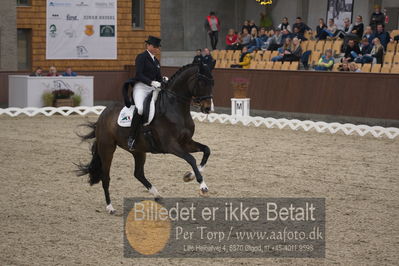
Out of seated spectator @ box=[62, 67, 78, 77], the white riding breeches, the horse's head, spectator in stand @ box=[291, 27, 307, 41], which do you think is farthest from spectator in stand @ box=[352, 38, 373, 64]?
the horse's head

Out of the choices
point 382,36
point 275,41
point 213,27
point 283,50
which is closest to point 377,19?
point 382,36

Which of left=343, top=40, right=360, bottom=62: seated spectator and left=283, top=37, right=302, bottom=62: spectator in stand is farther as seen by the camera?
left=283, top=37, right=302, bottom=62: spectator in stand

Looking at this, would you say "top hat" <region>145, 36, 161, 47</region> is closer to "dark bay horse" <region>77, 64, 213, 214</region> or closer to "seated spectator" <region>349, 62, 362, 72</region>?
"dark bay horse" <region>77, 64, 213, 214</region>

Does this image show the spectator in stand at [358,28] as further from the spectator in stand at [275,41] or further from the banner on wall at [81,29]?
the banner on wall at [81,29]

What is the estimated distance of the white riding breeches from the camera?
30.7 ft

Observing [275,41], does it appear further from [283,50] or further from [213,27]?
[213,27]

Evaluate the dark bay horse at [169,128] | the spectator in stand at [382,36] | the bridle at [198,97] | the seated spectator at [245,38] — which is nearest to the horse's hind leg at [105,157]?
the dark bay horse at [169,128]

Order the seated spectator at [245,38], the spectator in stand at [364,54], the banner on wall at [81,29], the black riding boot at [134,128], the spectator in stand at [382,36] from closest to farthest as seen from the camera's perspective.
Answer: the black riding boot at [134,128] < the spectator in stand at [364,54] < the spectator in stand at [382,36] < the banner on wall at [81,29] < the seated spectator at [245,38]

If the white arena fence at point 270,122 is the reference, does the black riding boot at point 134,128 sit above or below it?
above

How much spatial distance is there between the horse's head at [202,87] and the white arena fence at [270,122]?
865 cm

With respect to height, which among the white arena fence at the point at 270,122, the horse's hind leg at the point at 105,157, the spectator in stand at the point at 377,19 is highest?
the spectator in stand at the point at 377,19

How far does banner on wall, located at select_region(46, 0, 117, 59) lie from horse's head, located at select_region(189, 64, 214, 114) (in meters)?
17.3

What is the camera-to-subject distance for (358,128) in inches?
683

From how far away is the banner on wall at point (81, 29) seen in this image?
25.6 m
